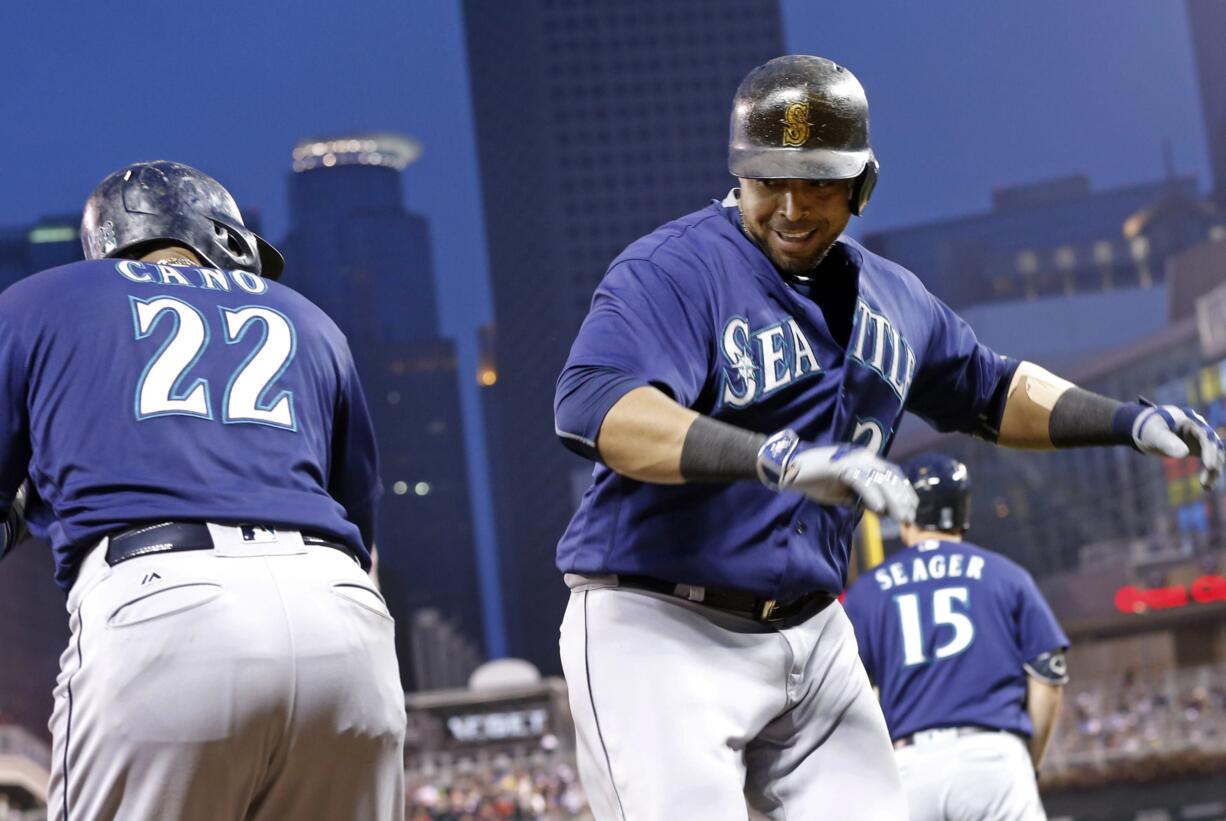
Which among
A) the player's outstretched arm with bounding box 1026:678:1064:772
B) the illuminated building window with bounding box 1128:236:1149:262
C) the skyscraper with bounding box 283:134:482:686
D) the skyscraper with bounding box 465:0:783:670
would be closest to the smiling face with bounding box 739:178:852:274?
the player's outstretched arm with bounding box 1026:678:1064:772

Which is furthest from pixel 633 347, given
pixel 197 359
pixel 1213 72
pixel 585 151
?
pixel 585 151

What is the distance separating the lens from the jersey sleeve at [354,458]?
10.2ft

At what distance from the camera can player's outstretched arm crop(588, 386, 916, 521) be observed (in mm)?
2170

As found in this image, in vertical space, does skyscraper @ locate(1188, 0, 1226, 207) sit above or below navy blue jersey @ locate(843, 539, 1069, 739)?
above

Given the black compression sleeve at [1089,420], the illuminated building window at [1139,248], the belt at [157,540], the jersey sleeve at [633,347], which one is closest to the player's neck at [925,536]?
the black compression sleeve at [1089,420]

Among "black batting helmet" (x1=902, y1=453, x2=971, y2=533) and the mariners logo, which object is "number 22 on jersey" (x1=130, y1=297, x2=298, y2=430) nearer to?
the mariners logo

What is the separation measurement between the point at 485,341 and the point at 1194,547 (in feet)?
318

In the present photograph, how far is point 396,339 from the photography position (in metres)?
115

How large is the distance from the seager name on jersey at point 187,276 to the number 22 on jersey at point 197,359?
7 cm

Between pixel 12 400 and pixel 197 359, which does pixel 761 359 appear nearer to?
pixel 197 359

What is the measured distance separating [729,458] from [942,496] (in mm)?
3816

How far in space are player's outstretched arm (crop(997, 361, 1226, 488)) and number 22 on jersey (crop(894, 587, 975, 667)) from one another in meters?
2.24

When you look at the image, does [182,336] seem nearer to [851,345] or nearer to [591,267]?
[851,345]

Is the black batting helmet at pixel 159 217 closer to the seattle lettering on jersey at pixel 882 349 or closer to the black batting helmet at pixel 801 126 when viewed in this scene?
the black batting helmet at pixel 801 126
